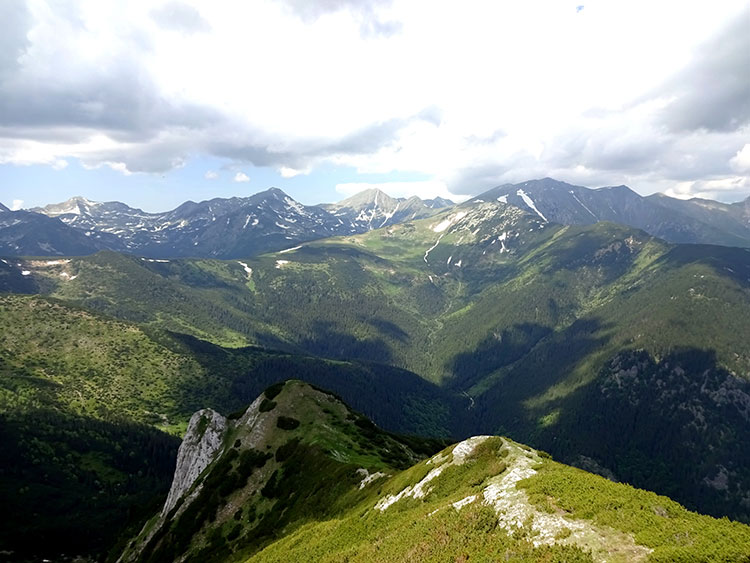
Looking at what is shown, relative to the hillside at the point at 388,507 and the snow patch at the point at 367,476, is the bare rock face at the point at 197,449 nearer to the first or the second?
the hillside at the point at 388,507

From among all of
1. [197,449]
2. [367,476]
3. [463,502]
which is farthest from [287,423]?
[463,502]

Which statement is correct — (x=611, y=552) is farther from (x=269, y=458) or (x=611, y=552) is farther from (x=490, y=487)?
(x=269, y=458)

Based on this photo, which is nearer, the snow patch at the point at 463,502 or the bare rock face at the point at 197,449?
the snow patch at the point at 463,502

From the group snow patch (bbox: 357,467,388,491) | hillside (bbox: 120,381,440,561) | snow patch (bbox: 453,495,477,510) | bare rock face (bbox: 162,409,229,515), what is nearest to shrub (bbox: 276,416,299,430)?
hillside (bbox: 120,381,440,561)

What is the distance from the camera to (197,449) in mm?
123625

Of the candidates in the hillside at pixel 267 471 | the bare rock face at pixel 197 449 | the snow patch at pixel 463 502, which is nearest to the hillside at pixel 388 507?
the snow patch at pixel 463 502

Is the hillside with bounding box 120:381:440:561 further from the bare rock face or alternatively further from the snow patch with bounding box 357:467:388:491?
the bare rock face

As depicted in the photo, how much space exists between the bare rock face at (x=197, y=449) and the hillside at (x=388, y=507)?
1463mm

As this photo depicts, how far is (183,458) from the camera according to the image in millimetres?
131875

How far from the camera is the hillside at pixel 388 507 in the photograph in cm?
2777

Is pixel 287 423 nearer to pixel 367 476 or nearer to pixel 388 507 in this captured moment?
pixel 367 476

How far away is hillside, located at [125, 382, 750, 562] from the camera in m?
27.8

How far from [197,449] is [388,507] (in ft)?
313

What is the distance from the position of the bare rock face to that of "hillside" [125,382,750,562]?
4.80ft
